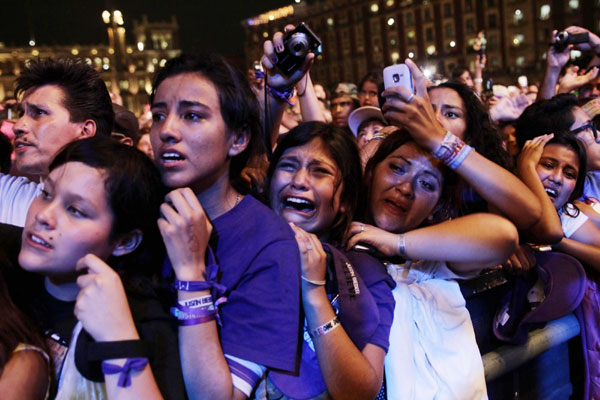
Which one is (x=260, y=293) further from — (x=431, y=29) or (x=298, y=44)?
(x=431, y=29)

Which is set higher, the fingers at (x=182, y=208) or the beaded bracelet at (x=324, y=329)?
the fingers at (x=182, y=208)

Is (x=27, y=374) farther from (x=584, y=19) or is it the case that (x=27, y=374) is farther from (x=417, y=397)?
(x=584, y=19)

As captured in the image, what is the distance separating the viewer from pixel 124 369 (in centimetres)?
143

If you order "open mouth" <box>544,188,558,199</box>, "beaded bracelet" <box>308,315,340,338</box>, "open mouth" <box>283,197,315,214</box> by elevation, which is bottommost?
"beaded bracelet" <box>308,315,340,338</box>

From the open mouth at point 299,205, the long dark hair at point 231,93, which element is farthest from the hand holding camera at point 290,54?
the open mouth at point 299,205

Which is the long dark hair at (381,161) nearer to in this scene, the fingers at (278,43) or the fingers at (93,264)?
the fingers at (278,43)

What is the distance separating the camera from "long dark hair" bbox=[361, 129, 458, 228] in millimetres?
2611

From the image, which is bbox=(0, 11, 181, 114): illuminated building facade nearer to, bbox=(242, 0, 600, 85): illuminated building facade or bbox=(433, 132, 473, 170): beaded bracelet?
bbox=(242, 0, 600, 85): illuminated building facade

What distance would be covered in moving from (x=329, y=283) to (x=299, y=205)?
47cm

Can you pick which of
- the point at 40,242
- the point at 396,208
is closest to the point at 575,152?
the point at 396,208

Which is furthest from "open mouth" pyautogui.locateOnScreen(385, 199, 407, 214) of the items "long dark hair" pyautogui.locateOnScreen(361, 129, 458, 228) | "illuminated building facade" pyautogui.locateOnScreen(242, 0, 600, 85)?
"illuminated building facade" pyautogui.locateOnScreen(242, 0, 600, 85)

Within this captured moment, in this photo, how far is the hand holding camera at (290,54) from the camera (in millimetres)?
2600

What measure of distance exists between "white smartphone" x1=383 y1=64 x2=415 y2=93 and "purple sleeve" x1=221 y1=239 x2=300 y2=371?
102 centimetres

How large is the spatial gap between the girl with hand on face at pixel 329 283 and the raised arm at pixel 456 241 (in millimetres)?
114
